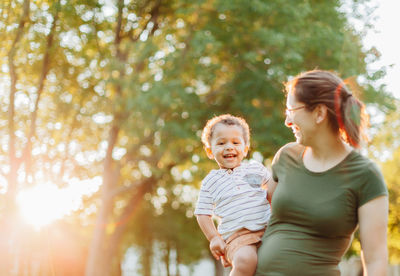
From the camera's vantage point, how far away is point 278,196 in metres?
2.53

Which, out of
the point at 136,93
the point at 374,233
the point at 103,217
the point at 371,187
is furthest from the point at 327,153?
the point at 103,217

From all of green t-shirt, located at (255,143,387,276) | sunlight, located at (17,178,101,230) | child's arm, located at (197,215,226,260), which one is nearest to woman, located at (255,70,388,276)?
green t-shirt, located at (255,143,387,276)

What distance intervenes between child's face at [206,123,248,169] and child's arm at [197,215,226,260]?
33 cm

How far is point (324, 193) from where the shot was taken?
2.40 metres

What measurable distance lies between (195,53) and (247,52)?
140 centimetres

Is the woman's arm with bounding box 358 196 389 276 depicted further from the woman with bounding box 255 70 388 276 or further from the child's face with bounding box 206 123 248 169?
the child's face with bounding box 206 123 248 169

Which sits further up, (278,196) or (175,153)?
(175,153)

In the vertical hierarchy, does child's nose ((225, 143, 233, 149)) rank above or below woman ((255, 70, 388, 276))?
above

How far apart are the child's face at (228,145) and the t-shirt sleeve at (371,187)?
1.07m

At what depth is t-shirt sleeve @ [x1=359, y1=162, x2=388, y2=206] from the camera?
2.29 metres

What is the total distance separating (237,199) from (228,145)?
0.37 meters

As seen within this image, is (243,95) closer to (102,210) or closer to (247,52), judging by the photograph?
(247,52)

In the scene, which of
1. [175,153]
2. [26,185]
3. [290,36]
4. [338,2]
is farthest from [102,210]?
[338,2]

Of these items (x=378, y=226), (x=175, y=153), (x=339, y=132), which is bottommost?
(x=378, y=226)
